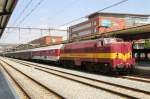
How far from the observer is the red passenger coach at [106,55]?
74.9 ft

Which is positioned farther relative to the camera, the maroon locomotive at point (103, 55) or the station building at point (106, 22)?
the station building at point (106, 22)

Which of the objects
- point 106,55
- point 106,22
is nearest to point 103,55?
point 106,55

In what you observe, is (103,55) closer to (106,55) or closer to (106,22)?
(106,55)

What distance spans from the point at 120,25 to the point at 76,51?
9412 cm

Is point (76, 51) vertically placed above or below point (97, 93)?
above

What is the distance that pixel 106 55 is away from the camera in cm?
2341

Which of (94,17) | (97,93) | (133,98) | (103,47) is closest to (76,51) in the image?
(103,47)

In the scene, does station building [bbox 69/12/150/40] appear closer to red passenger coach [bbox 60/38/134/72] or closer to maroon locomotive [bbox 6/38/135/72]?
maroon locomotive [bbox 6/38/135/72]

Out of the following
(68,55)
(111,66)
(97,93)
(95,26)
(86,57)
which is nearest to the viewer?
(97,93)

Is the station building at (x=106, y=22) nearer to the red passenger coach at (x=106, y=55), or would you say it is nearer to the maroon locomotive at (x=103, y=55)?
the maroon locomotive at (x=103, y=55)

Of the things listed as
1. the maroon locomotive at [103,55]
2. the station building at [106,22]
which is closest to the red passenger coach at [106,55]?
the maroon locomotive at [103,55]

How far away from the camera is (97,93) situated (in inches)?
575

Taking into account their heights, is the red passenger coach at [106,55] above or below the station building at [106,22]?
below

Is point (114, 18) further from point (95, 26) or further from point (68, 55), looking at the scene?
point (68, 55)
